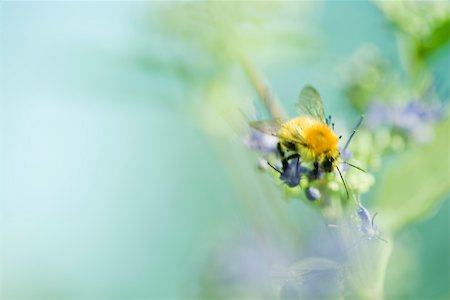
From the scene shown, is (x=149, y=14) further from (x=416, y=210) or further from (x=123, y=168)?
(x=123, y=168)

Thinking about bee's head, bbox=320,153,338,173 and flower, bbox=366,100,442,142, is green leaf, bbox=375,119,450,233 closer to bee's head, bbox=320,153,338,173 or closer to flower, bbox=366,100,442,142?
flower, bbox=366,100,442,142

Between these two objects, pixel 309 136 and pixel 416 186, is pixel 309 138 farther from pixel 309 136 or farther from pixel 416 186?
pixel 416 186

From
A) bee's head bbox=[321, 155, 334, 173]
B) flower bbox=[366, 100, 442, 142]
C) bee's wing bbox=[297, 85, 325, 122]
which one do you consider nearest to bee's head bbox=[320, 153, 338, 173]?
bee's head bbox=[321, 155, 334, 173]

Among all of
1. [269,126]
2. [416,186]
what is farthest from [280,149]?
[416,186]

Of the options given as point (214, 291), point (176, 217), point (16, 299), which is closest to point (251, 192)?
point (214, 291)

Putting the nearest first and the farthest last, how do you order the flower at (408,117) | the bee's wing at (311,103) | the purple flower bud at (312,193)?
the purple flower bud at (312,193), the bee's wing at (311,103), the flower at (408,117)

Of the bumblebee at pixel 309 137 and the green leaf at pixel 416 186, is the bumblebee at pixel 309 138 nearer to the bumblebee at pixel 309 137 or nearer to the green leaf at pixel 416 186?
the bumblebee at pixel 309 137

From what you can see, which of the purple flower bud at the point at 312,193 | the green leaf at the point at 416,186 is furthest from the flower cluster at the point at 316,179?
the green leaf at the point at 416,186
